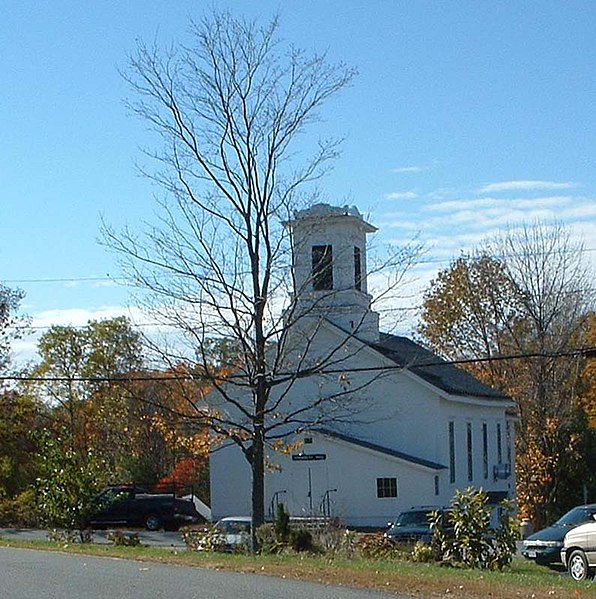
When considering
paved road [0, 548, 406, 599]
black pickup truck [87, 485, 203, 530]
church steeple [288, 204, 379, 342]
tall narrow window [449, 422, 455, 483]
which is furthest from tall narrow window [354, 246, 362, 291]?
black pickup truck [87, 485, 203, 530]

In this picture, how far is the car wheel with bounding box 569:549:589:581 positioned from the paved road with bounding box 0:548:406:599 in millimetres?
10207

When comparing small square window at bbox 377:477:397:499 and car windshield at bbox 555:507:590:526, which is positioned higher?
small square window at bbox 377:477:397:499

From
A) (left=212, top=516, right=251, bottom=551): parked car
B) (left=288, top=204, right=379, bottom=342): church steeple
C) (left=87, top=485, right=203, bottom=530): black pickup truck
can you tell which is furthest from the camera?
(left=87, top=485, right=203, bottom=530): black pickup truck

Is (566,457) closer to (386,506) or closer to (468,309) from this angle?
(468,309)

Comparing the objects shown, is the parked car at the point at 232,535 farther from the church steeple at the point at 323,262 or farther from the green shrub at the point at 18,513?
the green shrub at the point at 18,513

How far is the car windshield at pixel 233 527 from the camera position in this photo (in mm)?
29750

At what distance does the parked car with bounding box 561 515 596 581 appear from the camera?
2550 centimetres

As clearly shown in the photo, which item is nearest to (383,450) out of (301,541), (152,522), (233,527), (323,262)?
(152,522)

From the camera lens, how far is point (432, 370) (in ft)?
158

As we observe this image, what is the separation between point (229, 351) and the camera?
96.8ft

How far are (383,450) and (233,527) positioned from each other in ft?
43.2

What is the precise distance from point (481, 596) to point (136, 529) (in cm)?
3273

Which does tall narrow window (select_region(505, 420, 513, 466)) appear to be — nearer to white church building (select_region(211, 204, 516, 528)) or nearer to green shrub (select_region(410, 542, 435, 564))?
white church building (select_region(211, 204, 516, 528))

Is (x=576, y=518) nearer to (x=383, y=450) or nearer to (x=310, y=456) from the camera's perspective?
(x=383, y=450)
